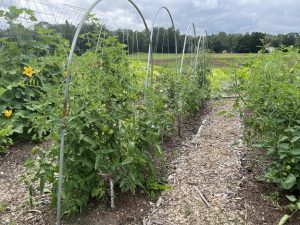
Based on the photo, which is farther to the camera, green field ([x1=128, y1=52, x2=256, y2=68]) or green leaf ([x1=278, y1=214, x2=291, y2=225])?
green field ([x1=128, y1=52, x2=256, y2=68])

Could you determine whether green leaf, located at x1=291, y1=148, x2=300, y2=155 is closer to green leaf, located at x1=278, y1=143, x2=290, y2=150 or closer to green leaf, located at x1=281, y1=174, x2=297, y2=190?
green leaf, located at x1=278, y1=143, x2=290, y2=150

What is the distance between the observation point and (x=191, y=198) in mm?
3012

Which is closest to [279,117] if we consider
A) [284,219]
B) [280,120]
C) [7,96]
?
[280,120]

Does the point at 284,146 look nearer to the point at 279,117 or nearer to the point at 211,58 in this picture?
the point at 279,117

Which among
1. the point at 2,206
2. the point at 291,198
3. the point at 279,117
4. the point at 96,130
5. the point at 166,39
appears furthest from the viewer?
the point at 166,39

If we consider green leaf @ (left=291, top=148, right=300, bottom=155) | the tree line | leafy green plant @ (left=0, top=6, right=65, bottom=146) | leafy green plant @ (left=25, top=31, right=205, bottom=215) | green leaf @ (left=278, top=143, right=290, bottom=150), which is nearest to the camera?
leafy green plant @ (left=25, top=31, right=205, bottom=215)

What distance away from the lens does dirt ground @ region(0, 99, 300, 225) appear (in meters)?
2.72

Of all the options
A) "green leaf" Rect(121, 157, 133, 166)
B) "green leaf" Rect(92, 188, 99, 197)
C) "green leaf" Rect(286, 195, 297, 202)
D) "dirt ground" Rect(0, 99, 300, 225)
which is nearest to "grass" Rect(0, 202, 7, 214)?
"dirt ground" Rect(0, 99, 300, 225)

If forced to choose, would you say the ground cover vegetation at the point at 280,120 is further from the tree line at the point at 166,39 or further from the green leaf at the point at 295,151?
the tree line at the point at 166,39

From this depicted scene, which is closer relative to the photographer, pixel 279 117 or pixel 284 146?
pixel 284 146

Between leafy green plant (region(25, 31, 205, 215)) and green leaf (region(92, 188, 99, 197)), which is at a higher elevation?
leafy green plant (region(25, 31, 205, 215))

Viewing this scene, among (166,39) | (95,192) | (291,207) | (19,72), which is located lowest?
(291,207)

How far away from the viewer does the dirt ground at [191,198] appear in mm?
2725

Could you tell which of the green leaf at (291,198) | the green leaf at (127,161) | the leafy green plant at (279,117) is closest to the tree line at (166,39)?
the leafy green plant at (279,117)
